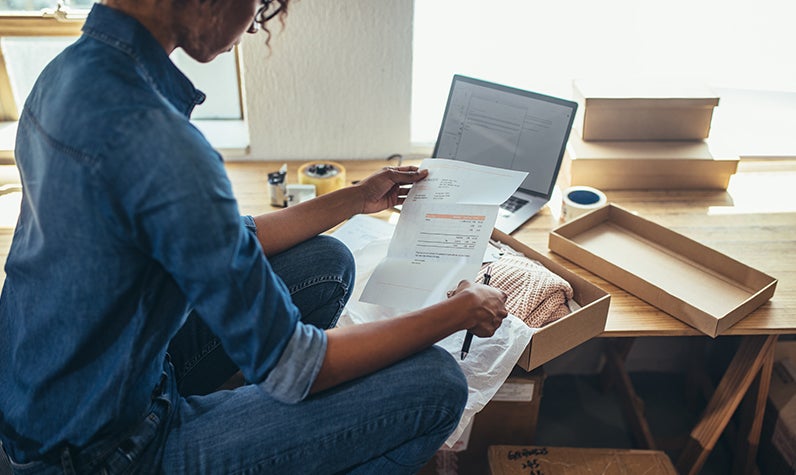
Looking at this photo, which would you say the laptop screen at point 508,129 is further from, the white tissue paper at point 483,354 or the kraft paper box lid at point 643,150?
the white tissue paper at point 483,354

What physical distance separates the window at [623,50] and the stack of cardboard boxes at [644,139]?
0.20 m

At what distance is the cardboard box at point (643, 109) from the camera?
175cm

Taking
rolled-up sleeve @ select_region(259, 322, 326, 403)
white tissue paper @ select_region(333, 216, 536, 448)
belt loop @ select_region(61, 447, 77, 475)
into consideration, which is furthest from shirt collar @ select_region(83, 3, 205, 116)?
white tissue paper @ select_region(333, 216, 536, 448)

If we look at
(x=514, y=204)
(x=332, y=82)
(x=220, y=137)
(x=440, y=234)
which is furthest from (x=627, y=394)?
(x=220, y=137)

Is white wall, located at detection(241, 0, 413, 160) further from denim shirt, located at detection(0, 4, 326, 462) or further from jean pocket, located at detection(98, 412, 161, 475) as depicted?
jean pocket, located at detection(98, 412, 161, 475)

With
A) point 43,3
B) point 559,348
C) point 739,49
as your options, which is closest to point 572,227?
point 559,348

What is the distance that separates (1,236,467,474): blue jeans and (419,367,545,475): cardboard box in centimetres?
37

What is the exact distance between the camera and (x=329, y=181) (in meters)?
1.71

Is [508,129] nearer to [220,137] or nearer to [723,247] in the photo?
[723,247]

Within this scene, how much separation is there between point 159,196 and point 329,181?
94cm

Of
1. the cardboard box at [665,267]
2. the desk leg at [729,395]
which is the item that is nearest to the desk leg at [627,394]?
the desk leg at [729,395]

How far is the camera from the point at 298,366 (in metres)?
0.92

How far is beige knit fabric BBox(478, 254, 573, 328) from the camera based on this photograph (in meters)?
1.29

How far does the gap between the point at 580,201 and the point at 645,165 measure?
0.24 metres
